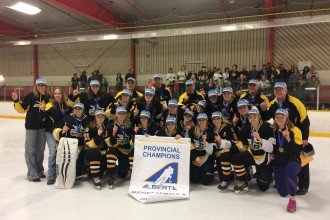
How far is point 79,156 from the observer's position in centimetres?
437

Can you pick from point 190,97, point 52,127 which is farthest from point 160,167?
point 52,127

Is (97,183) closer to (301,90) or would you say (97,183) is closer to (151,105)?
(151,105)

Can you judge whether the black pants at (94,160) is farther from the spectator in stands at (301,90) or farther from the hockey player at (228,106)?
the spectator in stands at (301,90)

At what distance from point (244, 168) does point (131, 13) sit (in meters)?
11.8

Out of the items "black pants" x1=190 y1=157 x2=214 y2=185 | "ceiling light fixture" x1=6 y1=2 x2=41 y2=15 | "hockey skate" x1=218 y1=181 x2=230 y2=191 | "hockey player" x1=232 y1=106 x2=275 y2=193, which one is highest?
"ceiling light fixture" x1=6 y1=2 x2=41 y2=15

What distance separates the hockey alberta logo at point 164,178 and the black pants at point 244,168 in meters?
0.81

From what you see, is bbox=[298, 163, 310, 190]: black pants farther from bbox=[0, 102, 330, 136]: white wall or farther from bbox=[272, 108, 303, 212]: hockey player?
bbox=[0, 102, 330, 136]: white wall

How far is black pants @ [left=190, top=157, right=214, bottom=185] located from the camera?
416cm

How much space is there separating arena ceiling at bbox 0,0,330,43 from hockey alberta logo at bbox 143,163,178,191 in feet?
26.2

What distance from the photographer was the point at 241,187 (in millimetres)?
3875

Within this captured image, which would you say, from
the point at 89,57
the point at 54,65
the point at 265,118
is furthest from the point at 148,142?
the point at 54,65

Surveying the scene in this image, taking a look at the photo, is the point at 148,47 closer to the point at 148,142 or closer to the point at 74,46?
the point at 74,46

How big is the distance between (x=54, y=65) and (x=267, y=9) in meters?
13.0

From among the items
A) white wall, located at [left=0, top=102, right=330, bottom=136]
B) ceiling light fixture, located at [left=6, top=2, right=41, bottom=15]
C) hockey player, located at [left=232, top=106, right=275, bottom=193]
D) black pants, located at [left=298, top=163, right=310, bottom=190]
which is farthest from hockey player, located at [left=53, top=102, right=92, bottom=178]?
ceiling light fixture, located at [left=6, top=2, right=41, bottom=15]
